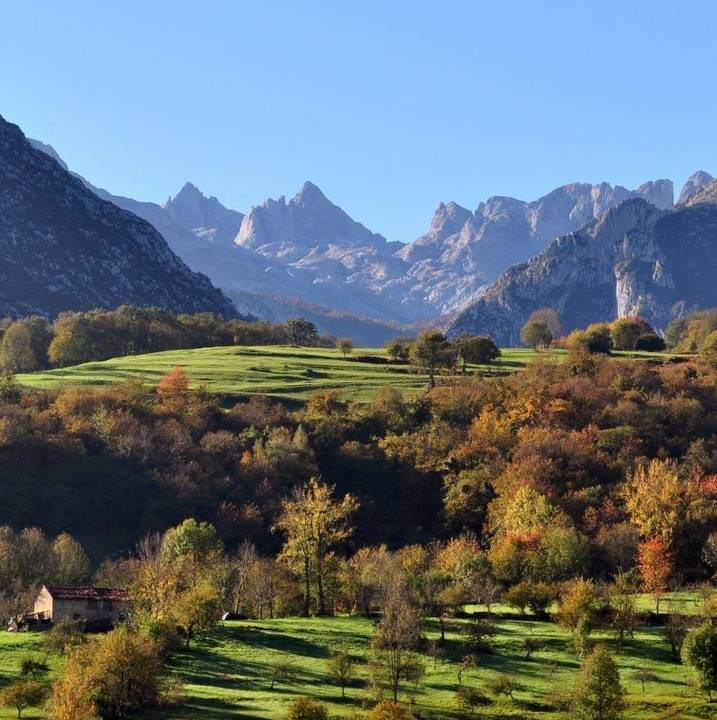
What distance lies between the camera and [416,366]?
646ft

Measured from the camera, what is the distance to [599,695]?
6272 centimetres

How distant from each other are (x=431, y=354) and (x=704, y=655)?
123 m

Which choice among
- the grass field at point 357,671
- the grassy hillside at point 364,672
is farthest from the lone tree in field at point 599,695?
the grass field at point 357,671

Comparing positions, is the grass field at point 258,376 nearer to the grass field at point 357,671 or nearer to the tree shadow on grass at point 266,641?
the grass field at point 357,671

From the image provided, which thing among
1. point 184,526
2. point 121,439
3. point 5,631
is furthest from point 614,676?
point 121,439

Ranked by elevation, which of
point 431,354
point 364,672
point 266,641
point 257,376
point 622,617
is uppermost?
point 431,354

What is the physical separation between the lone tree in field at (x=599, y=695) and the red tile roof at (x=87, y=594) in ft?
126

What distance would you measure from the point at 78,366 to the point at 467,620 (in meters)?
127

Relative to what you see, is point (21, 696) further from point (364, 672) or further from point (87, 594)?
point (87, 594)

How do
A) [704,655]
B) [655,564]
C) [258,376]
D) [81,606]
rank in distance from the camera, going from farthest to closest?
[258,376] < [655,564] < [81,606] < [704,655]

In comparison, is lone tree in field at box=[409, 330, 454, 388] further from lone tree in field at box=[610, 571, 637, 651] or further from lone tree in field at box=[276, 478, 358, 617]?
lone tree in field at box=[610, 571, 637, 651]

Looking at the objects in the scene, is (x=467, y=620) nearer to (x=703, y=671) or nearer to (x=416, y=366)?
(x=703, y=671)

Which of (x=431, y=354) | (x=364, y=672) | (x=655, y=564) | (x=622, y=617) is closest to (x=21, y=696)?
(x=364, y=672)

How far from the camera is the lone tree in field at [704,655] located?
69.5m
